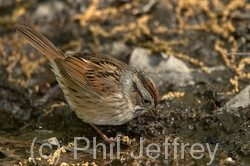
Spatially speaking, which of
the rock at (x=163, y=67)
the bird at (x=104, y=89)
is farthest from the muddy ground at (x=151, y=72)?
the bird at (x=104, y=89)

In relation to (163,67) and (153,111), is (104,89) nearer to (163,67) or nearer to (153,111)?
(153,111)

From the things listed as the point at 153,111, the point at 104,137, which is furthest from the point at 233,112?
the point at 104,137

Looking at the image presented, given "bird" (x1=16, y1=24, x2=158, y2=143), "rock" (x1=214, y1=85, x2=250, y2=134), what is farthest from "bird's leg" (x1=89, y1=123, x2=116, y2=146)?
"rock" (x1=214, y1=85, x2=250, y2=134)

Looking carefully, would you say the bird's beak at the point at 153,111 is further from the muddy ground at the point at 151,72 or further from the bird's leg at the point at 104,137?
the bird's leg at the point at 104,137

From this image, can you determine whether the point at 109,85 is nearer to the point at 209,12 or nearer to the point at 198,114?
the point at 198,114

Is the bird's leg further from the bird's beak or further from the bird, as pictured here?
the bird's beak

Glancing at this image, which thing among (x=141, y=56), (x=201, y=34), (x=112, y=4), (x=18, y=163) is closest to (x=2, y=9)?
(x=112, y=4)
